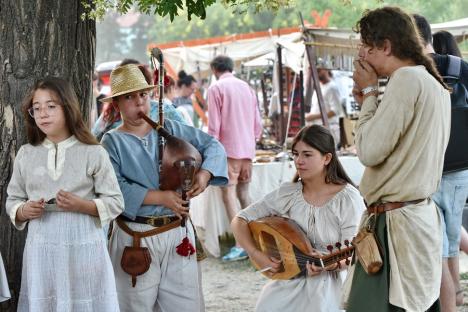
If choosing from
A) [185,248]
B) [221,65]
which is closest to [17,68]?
[185,248]

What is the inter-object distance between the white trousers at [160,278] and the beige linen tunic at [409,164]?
1.31m

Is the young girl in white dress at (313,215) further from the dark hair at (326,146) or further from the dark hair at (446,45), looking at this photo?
the dark hair at (446,45)

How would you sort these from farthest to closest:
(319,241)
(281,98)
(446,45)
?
(281,98)
(446,45)
(319,241)

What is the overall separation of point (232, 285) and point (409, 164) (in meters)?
4.36

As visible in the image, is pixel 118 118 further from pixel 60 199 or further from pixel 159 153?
pixel 60 199

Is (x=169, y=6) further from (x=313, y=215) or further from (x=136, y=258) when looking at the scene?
(x=313, y=215)

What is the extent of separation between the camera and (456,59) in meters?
5.31

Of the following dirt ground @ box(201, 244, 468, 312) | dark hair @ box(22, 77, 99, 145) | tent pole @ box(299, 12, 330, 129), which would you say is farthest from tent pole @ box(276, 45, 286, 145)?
dark hair @ box(22, 77, 99, 145)

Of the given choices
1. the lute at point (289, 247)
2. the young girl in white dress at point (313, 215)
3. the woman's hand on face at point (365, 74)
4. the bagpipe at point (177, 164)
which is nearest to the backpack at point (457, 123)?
the young girl in white dress at point (313, 215)

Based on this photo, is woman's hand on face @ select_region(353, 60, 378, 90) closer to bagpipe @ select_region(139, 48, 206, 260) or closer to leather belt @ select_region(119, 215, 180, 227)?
bagpipe @ select_region(139, 48, 206, 260)

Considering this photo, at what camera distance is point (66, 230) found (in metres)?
4.21

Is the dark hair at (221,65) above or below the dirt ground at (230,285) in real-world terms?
above

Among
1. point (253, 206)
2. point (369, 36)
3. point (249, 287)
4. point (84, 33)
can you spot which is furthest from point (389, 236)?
Result: point (249, 287)

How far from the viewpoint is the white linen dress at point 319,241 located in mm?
4762
